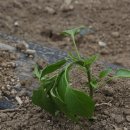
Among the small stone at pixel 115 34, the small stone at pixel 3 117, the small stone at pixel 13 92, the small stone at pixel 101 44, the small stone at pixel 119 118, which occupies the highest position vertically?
the small stone at pixel 115 34

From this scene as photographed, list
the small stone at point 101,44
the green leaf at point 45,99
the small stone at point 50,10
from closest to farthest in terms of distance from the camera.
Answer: the green leaf at point 45,99 → the small stone at point 101,44 → the small stone at point 50,10

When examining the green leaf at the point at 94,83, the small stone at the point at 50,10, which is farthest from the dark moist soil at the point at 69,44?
the green leaf at the point at 94,83

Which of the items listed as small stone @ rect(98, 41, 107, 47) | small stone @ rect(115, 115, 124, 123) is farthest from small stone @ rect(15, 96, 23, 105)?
small stone @ rect(98, 41, 107, 47)

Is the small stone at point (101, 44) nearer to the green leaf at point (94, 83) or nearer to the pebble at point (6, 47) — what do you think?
the pebble at point (6, 47)

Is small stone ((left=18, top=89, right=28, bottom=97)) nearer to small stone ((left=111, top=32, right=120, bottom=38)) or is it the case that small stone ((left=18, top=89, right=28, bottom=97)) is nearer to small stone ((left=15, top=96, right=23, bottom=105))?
small stone ((left=15, top=96, right=23, bottom=105))

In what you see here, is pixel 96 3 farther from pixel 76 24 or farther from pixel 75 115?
pixel 75 115

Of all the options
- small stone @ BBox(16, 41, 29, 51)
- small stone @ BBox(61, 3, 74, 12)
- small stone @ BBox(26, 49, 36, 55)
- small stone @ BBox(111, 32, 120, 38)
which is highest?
small stone @ BBox(61, 3, 74, 12)
